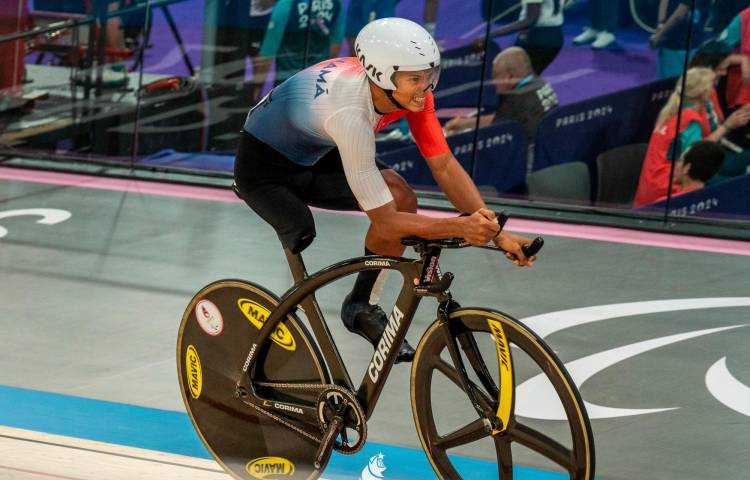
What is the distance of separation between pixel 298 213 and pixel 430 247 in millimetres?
481

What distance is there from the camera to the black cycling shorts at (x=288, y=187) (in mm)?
3545

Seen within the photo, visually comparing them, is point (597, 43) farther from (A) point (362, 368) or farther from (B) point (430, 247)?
(B) point (430, 247)

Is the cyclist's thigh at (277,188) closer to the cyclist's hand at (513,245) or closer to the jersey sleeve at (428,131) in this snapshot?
the jersey sleeve at (428,131)

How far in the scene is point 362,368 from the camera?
16.8 ft

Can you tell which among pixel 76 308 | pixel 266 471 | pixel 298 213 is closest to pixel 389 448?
pixel 266 471

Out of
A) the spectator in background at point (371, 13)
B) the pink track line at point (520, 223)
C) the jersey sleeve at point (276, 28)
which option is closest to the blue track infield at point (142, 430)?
the pink track line at point (520, 223)

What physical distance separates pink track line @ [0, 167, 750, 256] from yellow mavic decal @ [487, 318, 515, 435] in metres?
4.89

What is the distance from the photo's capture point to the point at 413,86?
3.25 metres

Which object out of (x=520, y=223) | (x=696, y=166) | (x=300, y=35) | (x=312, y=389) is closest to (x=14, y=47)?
(x=300, y=35)

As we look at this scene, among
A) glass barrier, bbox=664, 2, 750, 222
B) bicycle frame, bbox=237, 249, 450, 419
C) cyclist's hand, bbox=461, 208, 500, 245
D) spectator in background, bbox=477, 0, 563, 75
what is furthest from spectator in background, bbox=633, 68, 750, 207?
cyclist's hand, bbox=461, 208, 500, 245

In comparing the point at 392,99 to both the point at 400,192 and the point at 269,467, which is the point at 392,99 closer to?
the point at 400,192

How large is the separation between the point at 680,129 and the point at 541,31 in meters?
1.28

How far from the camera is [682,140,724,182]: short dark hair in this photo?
8641 mm

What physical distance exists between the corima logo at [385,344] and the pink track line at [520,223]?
4722 mm
